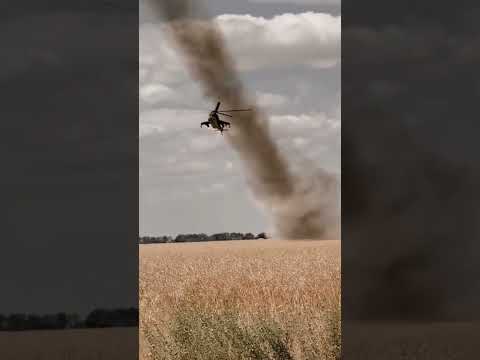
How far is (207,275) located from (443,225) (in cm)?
566

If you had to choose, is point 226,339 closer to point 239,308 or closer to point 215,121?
point 239,308

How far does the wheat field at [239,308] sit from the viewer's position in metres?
8.77

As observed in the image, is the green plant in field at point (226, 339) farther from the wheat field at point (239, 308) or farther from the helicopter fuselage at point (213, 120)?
the helicopter fuselage at point (213, 120)

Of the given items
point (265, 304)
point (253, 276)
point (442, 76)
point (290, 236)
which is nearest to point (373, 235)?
point (442, 76)

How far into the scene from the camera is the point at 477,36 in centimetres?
571

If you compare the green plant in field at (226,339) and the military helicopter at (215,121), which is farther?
the military helicopter at (215,121)
